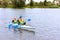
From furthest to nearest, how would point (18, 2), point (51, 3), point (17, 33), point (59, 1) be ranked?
point (59, 1) → point (51, 3) → point (18, 2) → point (17, 33)

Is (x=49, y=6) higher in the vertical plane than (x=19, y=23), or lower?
lower

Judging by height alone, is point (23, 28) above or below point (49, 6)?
above

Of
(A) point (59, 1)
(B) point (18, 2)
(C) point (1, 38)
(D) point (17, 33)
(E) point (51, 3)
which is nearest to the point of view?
(C) point (1, 38)

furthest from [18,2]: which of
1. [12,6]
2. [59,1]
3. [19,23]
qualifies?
[19,23]

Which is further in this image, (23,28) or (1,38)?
(23,28)

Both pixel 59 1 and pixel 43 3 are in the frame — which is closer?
pixel 43 3

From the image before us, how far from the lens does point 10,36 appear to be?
947 inches

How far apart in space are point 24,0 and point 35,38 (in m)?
59.1

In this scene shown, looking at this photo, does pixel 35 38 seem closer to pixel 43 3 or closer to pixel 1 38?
pixel 1 38

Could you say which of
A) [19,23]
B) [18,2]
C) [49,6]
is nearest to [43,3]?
[49,6]

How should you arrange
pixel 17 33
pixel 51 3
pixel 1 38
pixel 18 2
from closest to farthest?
pixel 1 38 → pixel 17 33 → pixel 18 2 → pixel 51 3

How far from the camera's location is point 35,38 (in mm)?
22812

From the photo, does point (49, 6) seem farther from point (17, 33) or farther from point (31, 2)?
point (17, 33)

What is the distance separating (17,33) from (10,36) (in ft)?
4.79
